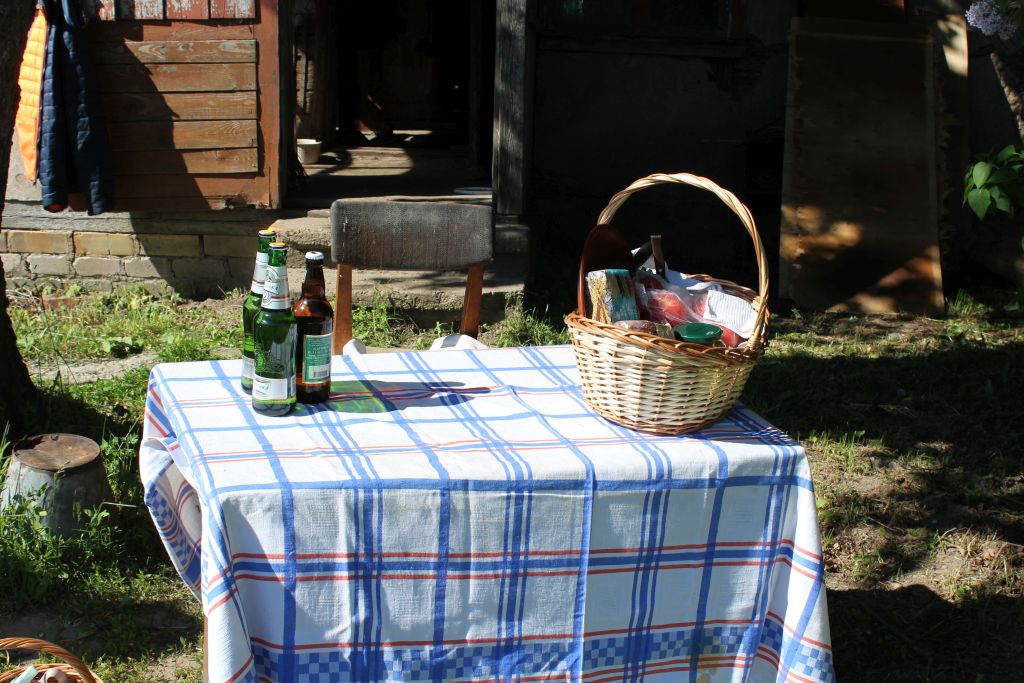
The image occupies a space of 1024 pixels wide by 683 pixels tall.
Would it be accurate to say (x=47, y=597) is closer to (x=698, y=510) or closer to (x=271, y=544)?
(x=271, y=544)

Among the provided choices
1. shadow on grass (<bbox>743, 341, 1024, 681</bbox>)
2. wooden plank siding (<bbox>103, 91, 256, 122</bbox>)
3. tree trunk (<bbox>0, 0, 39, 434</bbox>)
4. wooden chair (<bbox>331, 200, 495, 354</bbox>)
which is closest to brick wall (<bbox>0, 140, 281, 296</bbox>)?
wooden plank siding (<bbox>103, 91, 256, 122</bbox>)

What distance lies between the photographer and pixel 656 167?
7.67 m

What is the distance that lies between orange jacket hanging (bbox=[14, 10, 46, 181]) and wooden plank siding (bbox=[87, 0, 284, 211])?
0.27 metres

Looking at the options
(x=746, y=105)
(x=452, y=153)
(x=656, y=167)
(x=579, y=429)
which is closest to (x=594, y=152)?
(x=656, y=167)

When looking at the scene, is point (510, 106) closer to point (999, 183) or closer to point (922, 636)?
point (999, 183)

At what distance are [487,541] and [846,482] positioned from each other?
2505 millimetres

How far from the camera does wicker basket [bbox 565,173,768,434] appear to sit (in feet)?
6.91

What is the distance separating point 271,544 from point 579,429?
28.3 inches

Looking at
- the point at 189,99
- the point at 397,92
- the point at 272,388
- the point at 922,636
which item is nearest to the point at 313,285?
the point at 272,388

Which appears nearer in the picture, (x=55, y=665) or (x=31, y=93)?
(x=55, y=665)

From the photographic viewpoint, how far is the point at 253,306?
2281 mm

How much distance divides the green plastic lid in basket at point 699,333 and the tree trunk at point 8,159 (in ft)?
9.09

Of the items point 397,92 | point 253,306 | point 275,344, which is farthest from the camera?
point 397,92

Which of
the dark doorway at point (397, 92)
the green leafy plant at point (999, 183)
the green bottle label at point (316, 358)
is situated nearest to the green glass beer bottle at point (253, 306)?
the green bottle label at point (316, 358)
